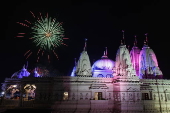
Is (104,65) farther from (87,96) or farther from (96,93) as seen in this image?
(87,96)

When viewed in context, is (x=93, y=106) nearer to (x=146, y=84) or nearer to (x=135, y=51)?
(x=146, y=84)

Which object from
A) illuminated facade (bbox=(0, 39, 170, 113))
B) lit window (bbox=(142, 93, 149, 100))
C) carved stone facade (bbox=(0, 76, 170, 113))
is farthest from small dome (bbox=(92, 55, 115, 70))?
lit window (bbox=(142, 93, 149, 100))

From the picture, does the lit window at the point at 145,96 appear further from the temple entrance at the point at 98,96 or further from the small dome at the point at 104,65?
the small dome at the point at 104,65

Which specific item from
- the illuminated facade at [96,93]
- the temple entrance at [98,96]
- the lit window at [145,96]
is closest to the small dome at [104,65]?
the illuminated facade at [96,93]

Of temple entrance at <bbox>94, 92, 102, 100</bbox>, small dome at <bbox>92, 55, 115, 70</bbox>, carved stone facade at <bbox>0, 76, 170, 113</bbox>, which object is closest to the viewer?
carved stone facade at <bbox>0, 76, 170, 113</bbox>

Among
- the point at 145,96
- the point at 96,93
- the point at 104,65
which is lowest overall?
the point at 145,96

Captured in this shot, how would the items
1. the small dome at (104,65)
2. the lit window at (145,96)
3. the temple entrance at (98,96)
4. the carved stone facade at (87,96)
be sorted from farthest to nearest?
the small dome at (104,65)
the lit window at (145,96)
the temple entrance at (98,96)
the carved stone facade at (87,96)

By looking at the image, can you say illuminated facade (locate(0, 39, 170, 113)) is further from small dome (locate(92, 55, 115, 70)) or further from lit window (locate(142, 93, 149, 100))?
small dome (locate(92, 55, 115, 70))

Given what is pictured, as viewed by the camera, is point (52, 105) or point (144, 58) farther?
point (144, 58)

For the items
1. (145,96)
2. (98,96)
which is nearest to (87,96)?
(98,96)

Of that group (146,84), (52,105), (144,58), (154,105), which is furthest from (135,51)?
(52,105)

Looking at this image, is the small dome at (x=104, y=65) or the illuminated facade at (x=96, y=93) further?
the small dome at (x=104, y=65)

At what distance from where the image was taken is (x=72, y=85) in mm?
28719

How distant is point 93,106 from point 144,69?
1426 centimetres
